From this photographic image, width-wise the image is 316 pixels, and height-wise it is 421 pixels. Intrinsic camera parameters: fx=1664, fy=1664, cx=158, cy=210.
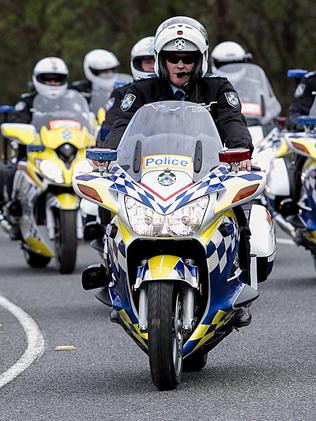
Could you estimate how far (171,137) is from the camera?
8.87 meters

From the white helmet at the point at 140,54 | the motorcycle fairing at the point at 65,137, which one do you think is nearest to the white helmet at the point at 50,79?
→ the motorcycle fairing at the point at 65,137

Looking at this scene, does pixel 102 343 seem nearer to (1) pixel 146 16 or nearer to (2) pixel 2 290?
(2) pixel 2 290

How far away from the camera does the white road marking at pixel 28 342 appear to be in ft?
30.9

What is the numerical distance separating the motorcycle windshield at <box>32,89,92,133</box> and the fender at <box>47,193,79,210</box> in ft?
3.54

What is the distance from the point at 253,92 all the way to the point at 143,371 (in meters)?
9.39

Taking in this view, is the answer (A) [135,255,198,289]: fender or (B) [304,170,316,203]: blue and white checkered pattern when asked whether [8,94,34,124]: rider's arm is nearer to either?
(B) [304,170,316,203]: blue and white checkered pattern

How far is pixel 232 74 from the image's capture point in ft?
61.4

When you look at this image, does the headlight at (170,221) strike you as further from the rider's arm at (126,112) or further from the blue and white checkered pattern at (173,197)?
the rider's arm at (126,112)

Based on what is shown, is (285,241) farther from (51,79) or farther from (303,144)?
(303,144)

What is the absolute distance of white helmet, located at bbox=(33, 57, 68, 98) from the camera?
17.7m

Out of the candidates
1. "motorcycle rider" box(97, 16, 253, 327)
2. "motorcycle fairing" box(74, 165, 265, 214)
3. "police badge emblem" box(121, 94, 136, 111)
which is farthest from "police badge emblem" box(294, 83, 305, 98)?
"motorcycle fairing" box(74, 165, 265, 214)

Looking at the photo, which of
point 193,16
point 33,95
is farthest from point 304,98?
point 193,16

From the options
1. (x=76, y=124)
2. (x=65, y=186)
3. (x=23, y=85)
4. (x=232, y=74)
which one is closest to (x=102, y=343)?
(x=65, y=186)

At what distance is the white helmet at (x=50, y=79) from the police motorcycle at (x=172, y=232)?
28.5ft
